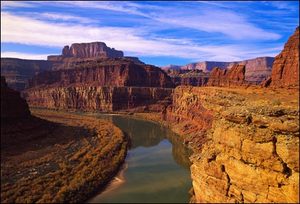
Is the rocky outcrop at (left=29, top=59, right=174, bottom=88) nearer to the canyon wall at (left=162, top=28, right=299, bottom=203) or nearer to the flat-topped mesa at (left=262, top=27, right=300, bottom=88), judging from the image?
the flat-topped mesa at (left=262, top=27, right=300, bottom=88)

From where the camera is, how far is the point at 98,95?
438 feet

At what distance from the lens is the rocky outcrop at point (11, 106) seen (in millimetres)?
57353

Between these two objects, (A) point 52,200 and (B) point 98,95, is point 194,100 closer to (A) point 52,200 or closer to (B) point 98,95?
(A) point 52,200

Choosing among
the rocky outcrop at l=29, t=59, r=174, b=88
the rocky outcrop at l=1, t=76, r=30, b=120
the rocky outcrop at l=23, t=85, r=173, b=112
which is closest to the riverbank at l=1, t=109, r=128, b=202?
the rocky outcrop at l=1, t=76, r=30, b=120

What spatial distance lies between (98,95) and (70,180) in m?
98.2

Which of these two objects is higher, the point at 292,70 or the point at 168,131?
the point at 292,70

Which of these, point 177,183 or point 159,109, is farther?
point 159,109

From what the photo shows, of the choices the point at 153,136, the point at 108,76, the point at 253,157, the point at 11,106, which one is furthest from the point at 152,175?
the point at 108,76

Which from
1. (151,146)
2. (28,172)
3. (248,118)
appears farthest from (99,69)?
(248,118)

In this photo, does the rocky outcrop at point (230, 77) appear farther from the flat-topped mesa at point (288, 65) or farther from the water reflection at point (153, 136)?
the water reflection at point (153, 136)

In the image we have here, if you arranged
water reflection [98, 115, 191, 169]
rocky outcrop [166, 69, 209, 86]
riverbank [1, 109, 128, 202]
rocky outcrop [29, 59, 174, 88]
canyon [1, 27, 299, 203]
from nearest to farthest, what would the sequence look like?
canyon [1, 27, 299, 203], riverbank [1, 109, 128, 202], water reflection [98, 115, 191, 169], rocky outcrop [29, 59, 174, 88], rocky outcrop [166, 69, 209, 86]

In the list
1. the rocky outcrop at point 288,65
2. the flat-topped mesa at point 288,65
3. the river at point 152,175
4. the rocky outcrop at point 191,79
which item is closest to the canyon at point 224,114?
the rocky outcrop at point 288,65

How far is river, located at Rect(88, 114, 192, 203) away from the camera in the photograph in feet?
111

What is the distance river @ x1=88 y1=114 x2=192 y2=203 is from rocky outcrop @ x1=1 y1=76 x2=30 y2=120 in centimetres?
2071
